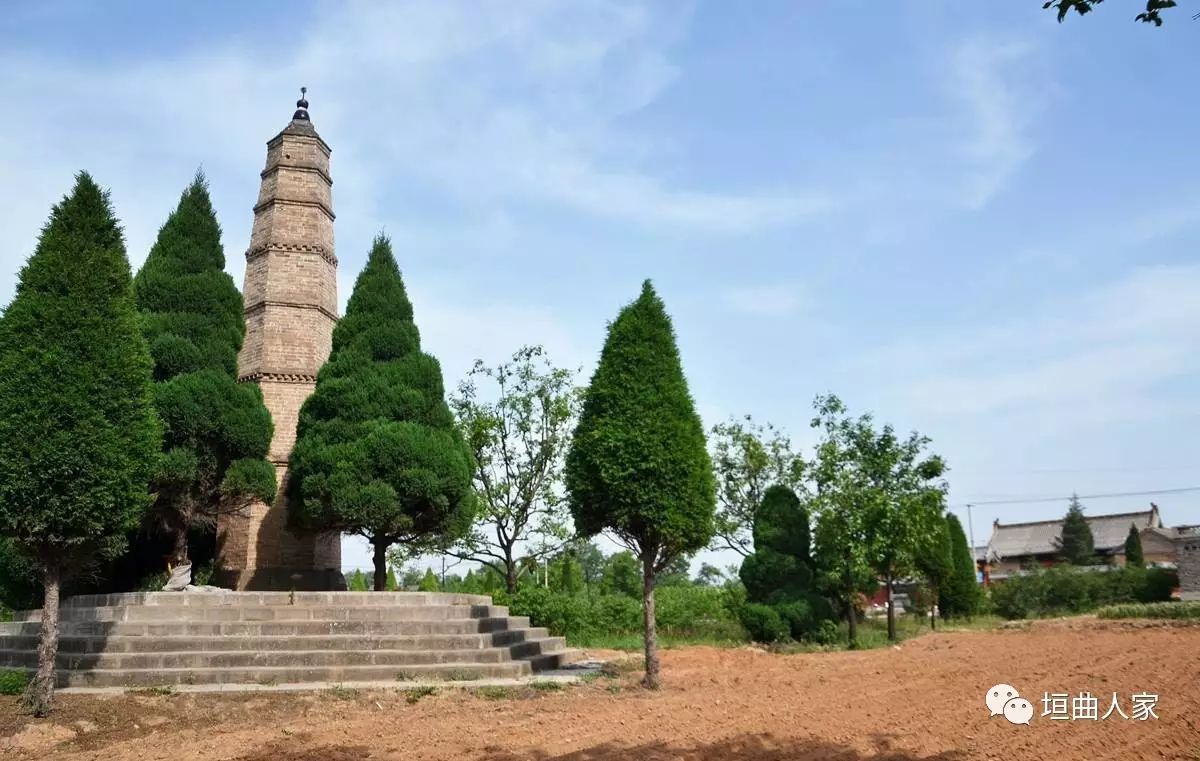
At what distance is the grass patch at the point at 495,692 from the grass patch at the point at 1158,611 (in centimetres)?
2266

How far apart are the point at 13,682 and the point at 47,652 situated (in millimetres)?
1944

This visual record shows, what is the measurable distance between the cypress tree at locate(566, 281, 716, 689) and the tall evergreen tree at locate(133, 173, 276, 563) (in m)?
7.00

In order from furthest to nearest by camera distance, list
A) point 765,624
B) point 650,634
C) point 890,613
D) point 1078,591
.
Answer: point 1078,591 < point 890,613 < point 765,624 < point 650,634

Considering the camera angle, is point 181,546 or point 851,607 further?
A: point 851,607

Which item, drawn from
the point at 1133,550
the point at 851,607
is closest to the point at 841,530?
the point at 851,607

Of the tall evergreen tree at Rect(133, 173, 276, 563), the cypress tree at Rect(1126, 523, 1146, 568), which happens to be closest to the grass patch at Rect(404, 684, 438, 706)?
the tall evergreen tree at Rect(133, 173, 276, 563)

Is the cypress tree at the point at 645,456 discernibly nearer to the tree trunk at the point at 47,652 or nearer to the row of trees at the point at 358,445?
the row of trees at the point at 358,445

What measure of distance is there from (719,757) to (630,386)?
7082mm

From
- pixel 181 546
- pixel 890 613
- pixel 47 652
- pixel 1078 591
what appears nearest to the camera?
pixel 47 652

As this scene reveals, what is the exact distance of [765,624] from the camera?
1995cm

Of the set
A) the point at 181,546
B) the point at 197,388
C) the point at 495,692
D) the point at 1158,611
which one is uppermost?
the point at 197,388

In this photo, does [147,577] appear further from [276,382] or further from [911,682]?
[911,682]

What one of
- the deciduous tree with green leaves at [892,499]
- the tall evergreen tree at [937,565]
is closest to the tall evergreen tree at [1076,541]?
the tall evergreen tree at [937,565]

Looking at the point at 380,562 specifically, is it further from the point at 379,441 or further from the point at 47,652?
the point at 47,652
